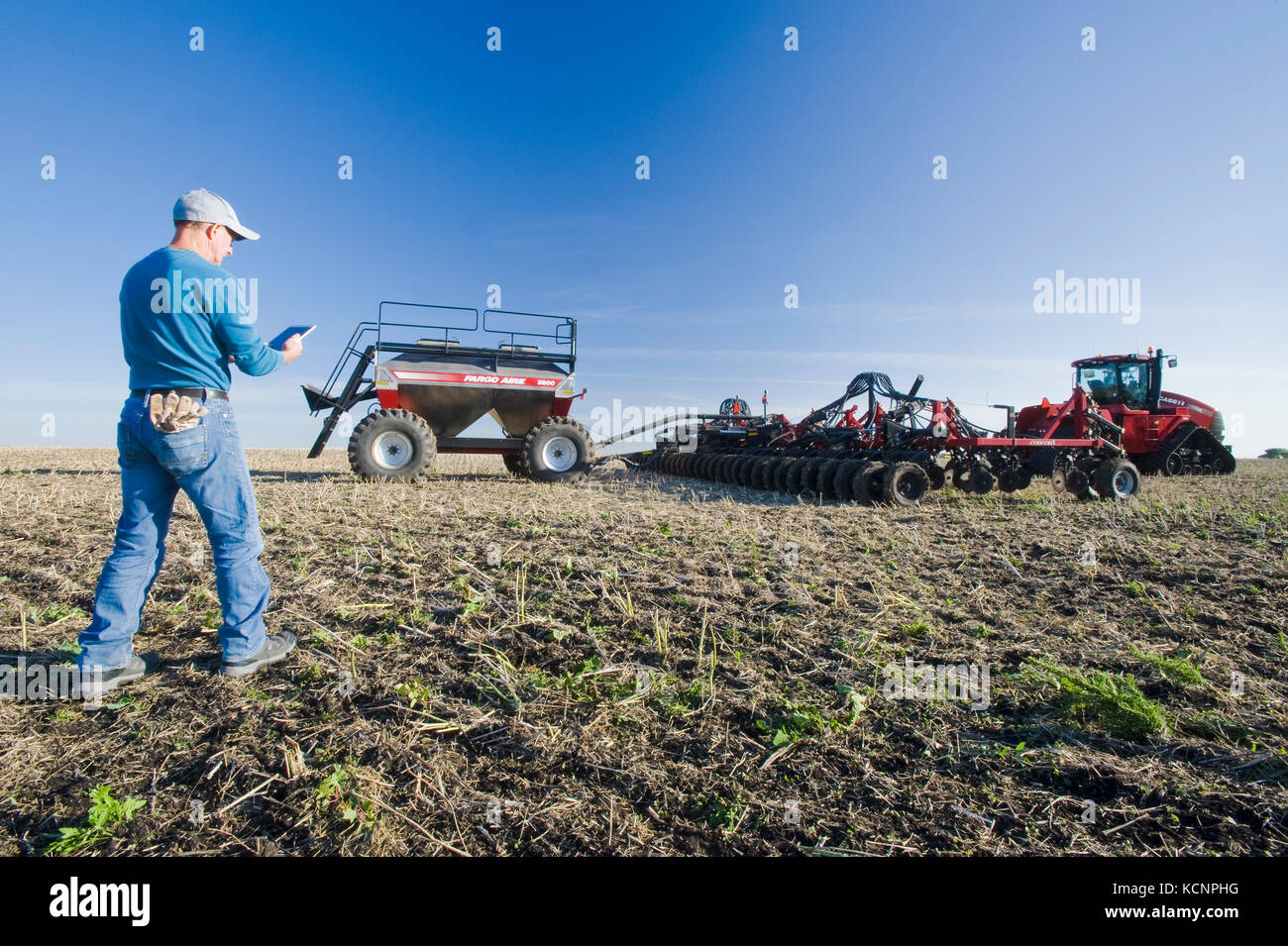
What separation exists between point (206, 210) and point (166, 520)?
145cm

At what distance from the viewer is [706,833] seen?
2.04 m

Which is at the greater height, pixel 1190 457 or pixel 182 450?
pixel 1190 457

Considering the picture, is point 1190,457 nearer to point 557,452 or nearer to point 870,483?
point 870,483

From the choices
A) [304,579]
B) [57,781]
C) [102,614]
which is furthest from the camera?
[304,579]

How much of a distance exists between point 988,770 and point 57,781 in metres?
3.39

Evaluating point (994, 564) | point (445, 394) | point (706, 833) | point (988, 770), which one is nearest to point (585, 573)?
point (706, 833)

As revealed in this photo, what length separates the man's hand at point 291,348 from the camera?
3.06 metres

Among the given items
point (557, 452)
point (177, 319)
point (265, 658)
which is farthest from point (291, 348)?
point (557, 452)

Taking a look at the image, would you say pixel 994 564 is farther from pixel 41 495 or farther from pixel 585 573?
pixel 41 495

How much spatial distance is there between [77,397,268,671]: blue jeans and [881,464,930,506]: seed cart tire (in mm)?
8580

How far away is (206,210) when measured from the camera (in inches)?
115

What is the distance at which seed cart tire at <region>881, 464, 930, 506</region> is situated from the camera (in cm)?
955

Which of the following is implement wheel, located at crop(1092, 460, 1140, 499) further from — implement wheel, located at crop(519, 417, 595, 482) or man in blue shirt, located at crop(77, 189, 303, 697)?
man in blue shirt, located at crop(77, 189, 303, 697)

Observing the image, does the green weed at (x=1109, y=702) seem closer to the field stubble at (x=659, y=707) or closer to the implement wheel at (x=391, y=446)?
the field stubble at (x=659, y=707)
